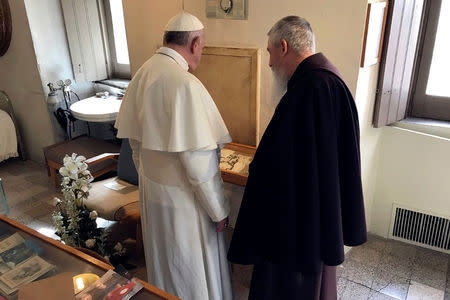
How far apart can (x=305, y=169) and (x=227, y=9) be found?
1.32m

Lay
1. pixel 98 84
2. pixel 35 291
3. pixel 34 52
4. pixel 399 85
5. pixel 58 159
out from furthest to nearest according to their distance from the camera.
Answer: pixel 98 84 < pixel 34 52 < pixel 58 159 < pixel 399 85 < pixel 35 291

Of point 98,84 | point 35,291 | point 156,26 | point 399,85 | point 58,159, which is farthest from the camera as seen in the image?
point 98,84

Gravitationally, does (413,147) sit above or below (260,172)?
below

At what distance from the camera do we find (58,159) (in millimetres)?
3549

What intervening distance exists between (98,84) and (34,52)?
0.74 m

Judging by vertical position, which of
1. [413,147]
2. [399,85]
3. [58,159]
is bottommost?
[58,159]

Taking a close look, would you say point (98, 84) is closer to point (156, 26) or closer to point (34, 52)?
point (34, 52)

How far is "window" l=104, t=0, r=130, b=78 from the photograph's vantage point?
161 inches

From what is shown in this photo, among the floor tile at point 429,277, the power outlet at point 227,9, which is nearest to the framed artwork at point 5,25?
the power outlet at point 227,9

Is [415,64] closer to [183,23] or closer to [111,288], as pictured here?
[183,23]

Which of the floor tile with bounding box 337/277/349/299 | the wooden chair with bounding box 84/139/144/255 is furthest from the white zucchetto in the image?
the floor tile with bounding box 337/277/349/299

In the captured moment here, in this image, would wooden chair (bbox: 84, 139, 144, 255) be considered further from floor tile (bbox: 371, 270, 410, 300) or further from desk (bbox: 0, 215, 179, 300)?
floor tile (bbox: 371, 270, 410, 300)

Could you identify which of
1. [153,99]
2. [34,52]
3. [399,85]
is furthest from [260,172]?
[34,52]

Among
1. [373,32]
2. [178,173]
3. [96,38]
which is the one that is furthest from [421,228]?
[96,38]
